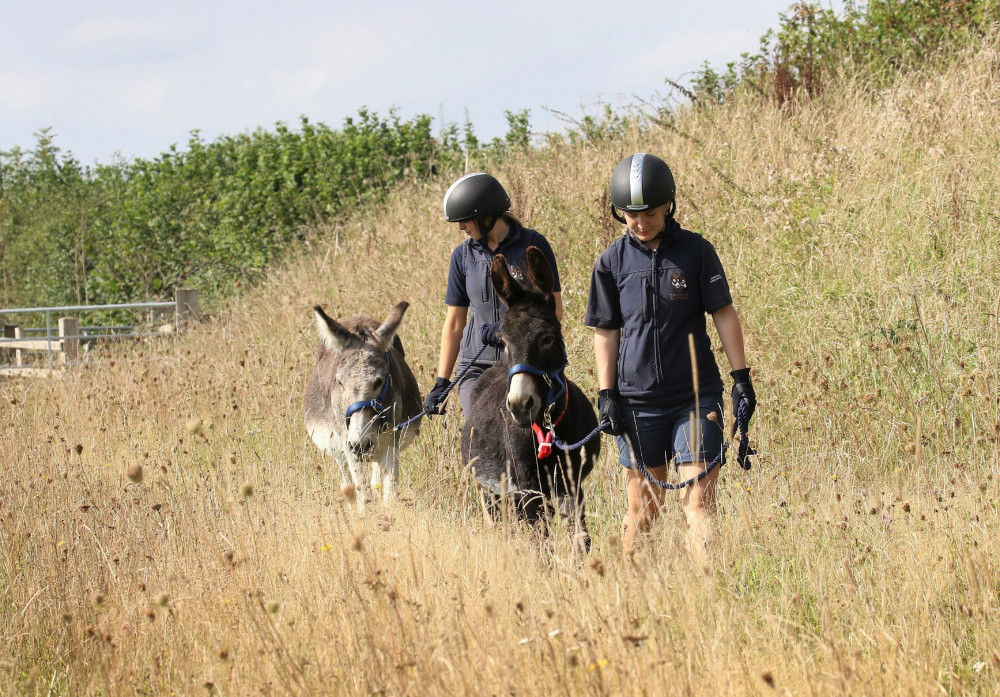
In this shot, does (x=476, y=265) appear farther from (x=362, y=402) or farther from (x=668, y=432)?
(x=668, y=432)

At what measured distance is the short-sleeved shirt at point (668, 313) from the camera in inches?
178

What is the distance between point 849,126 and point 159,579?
9.13 m

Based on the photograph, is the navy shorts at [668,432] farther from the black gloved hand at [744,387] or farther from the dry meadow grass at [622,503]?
the dry meadow grass at [622,503]

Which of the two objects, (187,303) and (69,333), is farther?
(69,333)

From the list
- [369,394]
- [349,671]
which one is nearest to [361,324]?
[369,394]

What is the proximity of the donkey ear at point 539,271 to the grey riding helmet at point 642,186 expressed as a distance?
0.52m

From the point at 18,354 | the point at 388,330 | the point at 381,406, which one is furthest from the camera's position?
the point at 18,354

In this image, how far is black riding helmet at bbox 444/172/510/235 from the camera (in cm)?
564

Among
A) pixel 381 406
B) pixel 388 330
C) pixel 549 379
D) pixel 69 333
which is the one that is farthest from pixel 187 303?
pixel 549 379

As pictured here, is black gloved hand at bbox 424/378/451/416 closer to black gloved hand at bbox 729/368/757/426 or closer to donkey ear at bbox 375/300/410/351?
donkey ear at bbox 375/300/410/351

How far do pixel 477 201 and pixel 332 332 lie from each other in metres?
1.51

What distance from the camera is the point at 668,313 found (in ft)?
→ 14.9

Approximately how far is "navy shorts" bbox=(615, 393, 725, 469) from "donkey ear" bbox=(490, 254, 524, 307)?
2.71 ft

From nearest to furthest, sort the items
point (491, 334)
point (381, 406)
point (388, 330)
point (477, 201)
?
point (491, 334) < point (477, 201) < point (381, 406) < point (388, 330)
